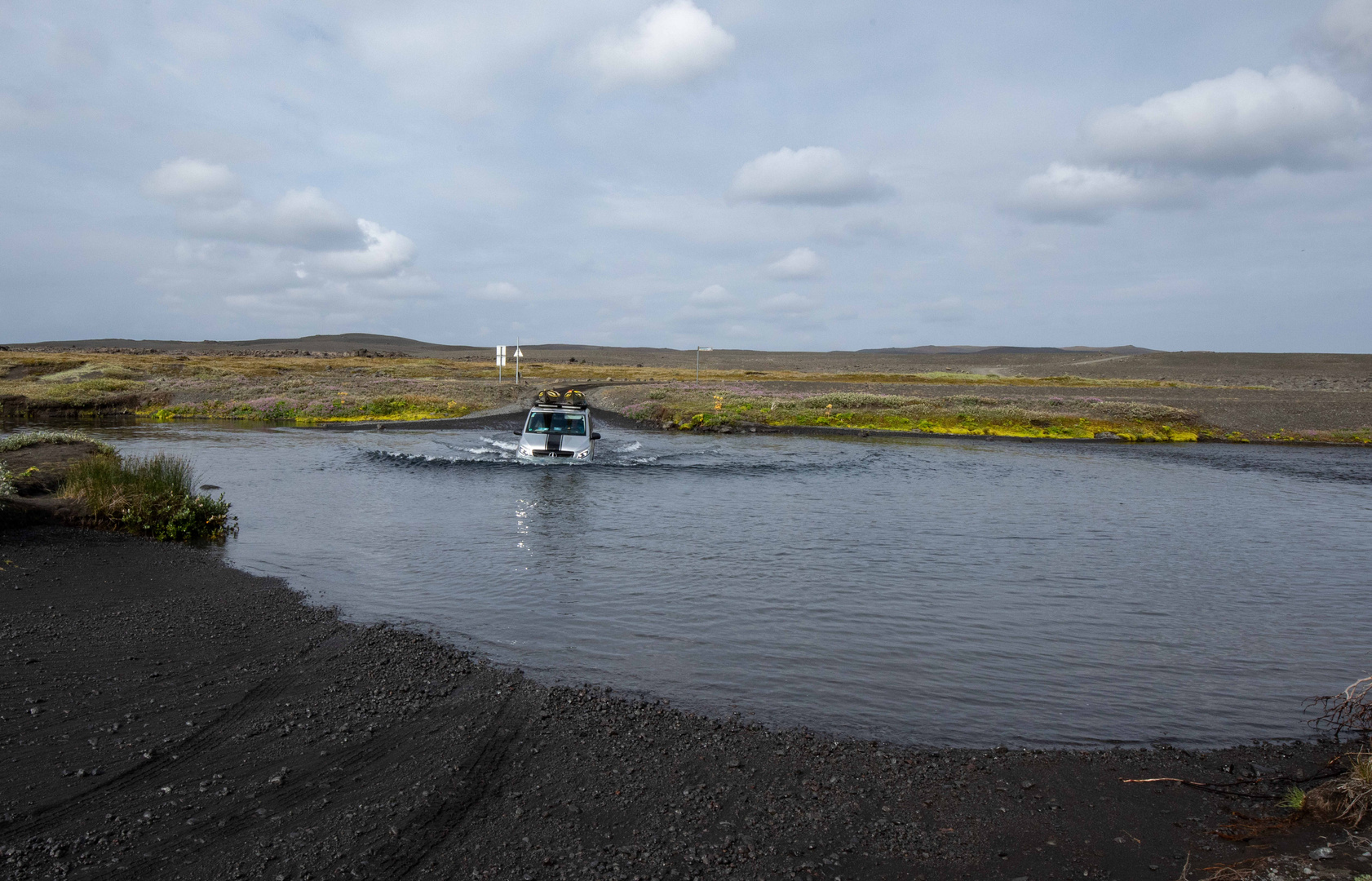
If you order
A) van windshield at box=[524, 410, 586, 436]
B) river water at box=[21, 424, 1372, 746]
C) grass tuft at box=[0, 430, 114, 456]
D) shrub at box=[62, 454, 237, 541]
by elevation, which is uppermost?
van windshield at box=[524, 410, 586, 436]

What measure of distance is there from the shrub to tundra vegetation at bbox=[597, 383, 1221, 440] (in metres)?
28.4

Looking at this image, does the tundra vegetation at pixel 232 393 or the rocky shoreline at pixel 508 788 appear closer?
the rocky shoreline at pixel 508 788

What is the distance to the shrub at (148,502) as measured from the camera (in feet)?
45.3

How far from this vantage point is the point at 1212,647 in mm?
9844

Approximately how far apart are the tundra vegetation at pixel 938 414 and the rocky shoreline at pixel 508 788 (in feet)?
111

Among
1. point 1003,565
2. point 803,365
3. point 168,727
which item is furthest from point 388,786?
point 803,365

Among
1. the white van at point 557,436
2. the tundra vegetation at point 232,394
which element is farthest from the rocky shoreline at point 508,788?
the tundra vegetation at point 232,394

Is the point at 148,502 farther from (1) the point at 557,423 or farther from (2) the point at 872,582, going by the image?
(1) the point at 557,423

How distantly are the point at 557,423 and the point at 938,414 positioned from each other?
26.7 metres

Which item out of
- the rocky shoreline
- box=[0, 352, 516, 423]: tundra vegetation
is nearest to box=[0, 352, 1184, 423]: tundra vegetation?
box=[0, 352, 516, 423]: tundra vegetation

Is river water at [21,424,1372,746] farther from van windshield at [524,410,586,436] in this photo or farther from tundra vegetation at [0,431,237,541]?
van windshield at [524,410,586,436]

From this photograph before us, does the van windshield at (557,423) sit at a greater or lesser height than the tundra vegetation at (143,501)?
greater

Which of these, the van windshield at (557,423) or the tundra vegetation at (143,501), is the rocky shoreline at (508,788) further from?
the van windshield at (557,423)

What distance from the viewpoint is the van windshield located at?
86.0 feet
